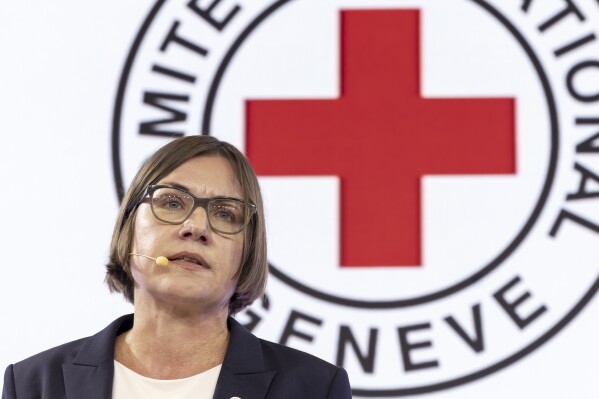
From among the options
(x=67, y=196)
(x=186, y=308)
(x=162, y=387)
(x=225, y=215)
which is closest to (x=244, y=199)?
(x=225, y=215)

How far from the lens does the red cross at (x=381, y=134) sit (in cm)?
225

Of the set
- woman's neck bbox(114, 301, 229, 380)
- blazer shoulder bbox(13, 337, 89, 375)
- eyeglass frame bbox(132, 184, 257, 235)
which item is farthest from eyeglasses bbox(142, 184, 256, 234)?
blazer shoulder bbox(13, 337, 89, 375)

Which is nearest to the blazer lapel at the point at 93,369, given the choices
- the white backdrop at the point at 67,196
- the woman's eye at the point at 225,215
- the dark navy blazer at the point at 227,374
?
the dark navy blazer at the point at 227,374

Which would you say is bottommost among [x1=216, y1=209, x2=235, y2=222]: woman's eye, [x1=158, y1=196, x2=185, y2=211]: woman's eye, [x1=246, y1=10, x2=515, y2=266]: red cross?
[x1=216, y1=209, x2=235, y2=222]: woman's eye

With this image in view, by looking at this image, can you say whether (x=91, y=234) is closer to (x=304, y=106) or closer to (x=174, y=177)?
(x=304, y=106)

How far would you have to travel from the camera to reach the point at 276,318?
222 cm

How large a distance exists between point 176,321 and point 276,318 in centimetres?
88

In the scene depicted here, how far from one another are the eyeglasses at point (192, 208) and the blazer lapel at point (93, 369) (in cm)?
20

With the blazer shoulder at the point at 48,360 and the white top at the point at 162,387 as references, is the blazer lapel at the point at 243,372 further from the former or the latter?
the blazer shoulder at the point at 48,360

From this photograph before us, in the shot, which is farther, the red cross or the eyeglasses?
the red cross

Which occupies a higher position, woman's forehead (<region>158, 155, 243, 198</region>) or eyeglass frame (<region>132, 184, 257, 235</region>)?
woman's forehead (<region>158, 155, 243, 198</region>)

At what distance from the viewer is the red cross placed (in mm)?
2250

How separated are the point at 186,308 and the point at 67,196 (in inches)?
38.4

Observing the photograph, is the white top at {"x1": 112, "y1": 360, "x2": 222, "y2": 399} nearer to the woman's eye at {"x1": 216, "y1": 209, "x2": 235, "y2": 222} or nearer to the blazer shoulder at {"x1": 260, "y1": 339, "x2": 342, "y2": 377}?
the blazer shoulder at {"x1": 260, "y1": 339, "x2": 342, "y2": 377}
